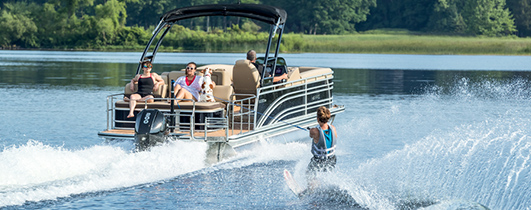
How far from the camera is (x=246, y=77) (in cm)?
1240

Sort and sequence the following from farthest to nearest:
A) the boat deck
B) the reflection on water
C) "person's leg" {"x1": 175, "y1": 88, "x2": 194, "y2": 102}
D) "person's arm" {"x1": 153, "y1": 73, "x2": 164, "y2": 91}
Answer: the reflection on water < "person's arm" {"x1": 153, "y1": 73, "x2": 164, "y2": 91} < "person's leg" {"x1": 175, "y1": 88, "x2": 194, "y2": 102} < the boat deck

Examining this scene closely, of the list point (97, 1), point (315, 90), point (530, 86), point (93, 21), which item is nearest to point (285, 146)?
point (315, 90)

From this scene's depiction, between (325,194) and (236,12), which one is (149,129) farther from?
(236,12)

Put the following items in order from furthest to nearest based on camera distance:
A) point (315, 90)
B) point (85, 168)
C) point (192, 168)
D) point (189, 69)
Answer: point (315, 90) < point (189, 69) < point (192, 168) < point (85, 168)

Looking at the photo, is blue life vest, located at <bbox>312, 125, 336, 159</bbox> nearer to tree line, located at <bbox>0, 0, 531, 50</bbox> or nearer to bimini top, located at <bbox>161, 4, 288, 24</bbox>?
bimini top, located at <bbox>161, 4, 288, 24</bbox>

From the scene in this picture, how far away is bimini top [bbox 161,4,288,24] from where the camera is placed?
12.4 metres

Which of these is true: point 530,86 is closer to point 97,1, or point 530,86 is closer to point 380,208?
point 380,208

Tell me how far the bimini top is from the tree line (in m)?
58.3

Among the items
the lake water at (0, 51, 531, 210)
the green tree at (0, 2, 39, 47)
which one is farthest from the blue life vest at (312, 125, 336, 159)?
the green tree at (0, 2, 39, 47)

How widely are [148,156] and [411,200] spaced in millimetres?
3736

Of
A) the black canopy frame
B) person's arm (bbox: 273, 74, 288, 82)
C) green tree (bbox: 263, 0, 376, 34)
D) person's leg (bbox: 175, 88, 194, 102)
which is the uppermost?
green tree (bbox: 263, 0, 376, 34)

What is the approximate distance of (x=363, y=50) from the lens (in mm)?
73812

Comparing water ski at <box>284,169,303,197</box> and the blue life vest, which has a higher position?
the blue life vest

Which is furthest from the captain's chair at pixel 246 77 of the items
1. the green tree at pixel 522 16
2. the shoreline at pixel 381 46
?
the green tree at pixel 522 16
